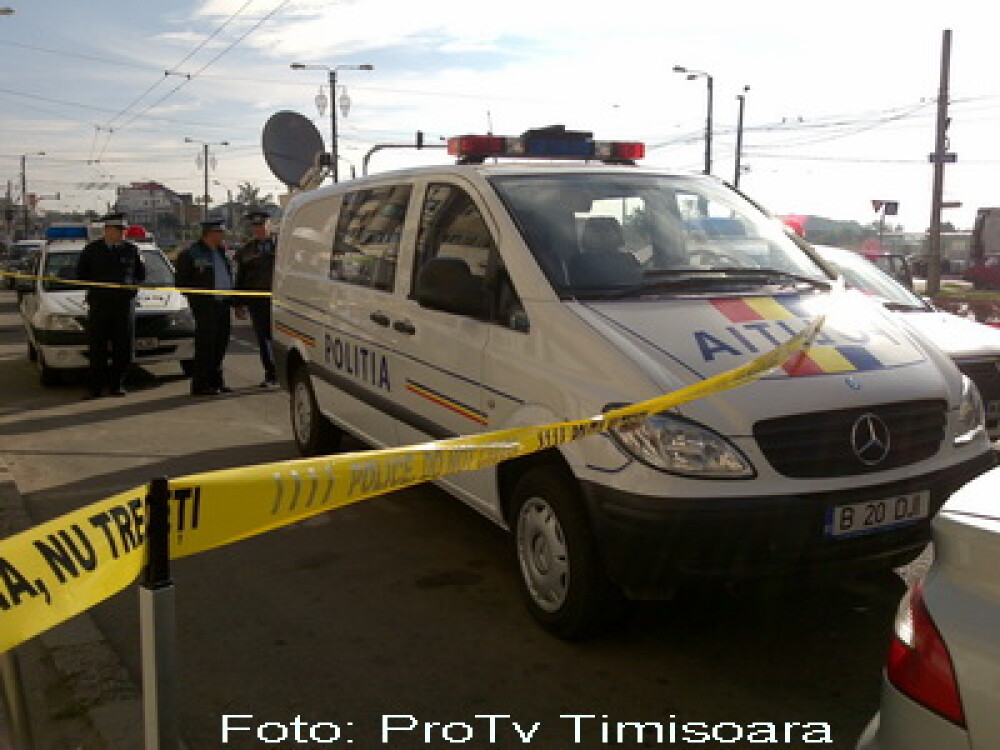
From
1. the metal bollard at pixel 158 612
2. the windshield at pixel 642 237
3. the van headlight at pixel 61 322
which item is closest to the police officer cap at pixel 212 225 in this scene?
the van headlight at pixel 61 322

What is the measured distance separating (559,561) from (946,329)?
3.90 meters

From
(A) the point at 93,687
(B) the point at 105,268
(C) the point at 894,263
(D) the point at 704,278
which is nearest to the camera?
(A) the point at 93,687

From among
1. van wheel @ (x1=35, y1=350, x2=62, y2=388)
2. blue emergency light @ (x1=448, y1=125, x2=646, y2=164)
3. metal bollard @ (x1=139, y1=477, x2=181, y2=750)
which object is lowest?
van wheel @ (x1=35, y1=350, x2=62, y2=388)

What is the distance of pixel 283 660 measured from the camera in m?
3.62

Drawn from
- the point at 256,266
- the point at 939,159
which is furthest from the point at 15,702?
the point at 939,159

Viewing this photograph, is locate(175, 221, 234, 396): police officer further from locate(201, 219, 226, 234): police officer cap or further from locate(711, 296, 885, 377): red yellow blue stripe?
locate(711, 296, 885, 377): red yellow blue stripe

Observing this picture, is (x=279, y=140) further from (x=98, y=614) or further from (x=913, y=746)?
(x=913, y=746)

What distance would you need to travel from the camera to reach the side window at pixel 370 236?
494 centimetres

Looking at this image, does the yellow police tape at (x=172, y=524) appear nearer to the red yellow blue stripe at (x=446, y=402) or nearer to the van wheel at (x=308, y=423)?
the red yellow blue stripe at (x=446, y=402)

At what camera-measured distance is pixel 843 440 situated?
10.7 ft

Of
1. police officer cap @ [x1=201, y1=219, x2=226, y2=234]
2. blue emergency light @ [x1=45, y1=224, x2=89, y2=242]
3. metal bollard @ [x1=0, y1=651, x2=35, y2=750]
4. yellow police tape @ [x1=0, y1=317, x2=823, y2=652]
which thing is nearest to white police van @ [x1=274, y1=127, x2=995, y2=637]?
yellow police tape @ [x1=0, y1=317, x2=823, y2=652]

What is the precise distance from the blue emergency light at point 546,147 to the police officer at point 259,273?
4973mm

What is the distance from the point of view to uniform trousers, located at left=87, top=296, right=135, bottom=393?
9078 millimetres

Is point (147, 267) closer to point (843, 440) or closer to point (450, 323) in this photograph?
point (450, 323)
